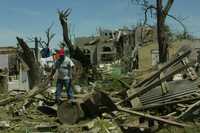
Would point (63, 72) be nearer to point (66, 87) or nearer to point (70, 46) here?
point (66, 87)

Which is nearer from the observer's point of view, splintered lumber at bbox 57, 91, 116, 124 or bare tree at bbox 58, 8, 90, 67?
splintered lumber at bbox 57, 91, 116, 124

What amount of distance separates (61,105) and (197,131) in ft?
12.1

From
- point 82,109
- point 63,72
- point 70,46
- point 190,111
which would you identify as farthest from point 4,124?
point 70,46

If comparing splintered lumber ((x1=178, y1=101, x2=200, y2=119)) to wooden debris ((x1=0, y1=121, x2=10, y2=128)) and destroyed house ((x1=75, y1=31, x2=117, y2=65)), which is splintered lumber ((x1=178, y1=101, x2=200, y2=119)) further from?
destroyed house ((x1=75, y1=31, x2=117, y2=65))

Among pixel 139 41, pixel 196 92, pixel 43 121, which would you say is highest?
pixel 139 41

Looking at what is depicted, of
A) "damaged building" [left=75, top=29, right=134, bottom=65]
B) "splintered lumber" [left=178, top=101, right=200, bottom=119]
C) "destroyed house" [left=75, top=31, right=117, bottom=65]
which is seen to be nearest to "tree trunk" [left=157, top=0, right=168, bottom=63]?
"splintered lumber" [left=178, top=101, right=200, bottom=119]

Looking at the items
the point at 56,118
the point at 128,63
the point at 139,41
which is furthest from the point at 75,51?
the point at 139,41

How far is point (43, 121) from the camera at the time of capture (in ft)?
39.9

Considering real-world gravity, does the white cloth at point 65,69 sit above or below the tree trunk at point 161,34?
below

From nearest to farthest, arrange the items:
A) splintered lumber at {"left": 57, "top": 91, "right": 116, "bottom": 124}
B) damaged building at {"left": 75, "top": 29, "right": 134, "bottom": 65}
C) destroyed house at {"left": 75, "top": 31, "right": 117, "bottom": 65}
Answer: splintered lumber at {"left": 57, "top": 91, "right": 116, "bottom": 124} → damaged building at {"left": 75, "top": 29, "right": 134, "bottom": 65} → destroyed house at {"left": 75, "top": 31, "right": 117, "bottom": 65}

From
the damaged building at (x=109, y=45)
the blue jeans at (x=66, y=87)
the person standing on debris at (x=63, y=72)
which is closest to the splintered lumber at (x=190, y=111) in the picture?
the blue jeans at (x=66, y=87)

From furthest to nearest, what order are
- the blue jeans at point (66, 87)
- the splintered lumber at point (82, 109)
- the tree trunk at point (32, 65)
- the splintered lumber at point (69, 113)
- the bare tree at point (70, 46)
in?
the bare tree at point (70, 46) → the tree trunk at point (32, 65) → the blue jeans at point (66, 87) → the splintered lumber at point (69, 113) → the splintered lumber at point (82, 109)

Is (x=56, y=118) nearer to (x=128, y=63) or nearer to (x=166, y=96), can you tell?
(x=166, y=96)

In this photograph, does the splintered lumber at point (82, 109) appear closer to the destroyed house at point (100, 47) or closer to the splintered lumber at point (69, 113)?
the splintered lumber at point (69, 113)
